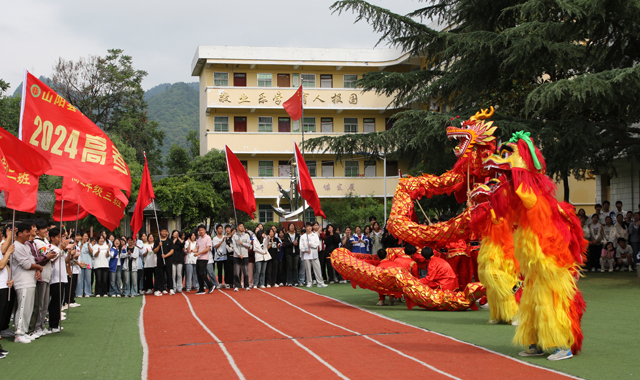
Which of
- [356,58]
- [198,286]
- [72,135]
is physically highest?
[356,58]

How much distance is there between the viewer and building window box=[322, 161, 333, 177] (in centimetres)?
4112

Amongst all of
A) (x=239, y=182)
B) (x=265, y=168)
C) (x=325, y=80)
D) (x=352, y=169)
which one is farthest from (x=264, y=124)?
(x=239, y=182)

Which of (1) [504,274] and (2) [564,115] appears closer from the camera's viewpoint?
(1) [504,274]

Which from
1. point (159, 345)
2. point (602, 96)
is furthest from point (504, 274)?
point (602, 96)

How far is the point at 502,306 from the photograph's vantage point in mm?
9031

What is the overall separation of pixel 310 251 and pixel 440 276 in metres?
5.99

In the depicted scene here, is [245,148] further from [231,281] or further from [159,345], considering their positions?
[159,345]

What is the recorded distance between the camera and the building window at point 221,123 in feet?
132

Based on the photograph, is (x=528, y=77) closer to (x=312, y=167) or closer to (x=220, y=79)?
(x=312, y=167)

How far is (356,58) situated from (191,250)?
1100 inches

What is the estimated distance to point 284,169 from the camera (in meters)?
40.8

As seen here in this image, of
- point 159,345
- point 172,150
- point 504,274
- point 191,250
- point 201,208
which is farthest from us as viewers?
point 172,150

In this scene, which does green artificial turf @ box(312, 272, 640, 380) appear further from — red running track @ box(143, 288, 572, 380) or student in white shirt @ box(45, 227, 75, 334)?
student in white shirt @ box(45, 227, 75, 334)

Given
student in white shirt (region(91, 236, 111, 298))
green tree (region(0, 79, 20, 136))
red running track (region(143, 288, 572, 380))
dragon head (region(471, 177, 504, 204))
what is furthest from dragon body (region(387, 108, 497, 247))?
green tree (region(0, 79, 20, 136))
